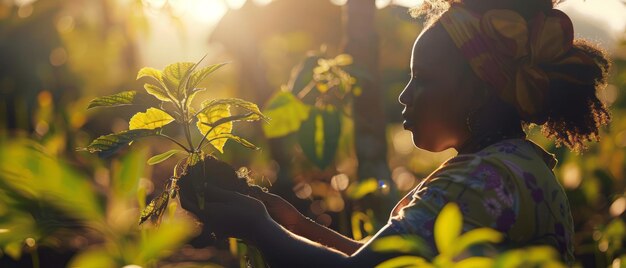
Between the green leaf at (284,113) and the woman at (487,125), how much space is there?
2.83 feet

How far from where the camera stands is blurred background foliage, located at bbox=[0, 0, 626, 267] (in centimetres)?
127

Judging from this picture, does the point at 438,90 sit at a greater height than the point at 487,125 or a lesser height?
greater

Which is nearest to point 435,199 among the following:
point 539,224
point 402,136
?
point 539,224

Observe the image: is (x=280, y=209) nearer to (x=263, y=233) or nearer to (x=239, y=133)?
(x=263, y=233)

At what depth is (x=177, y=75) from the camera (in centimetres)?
168

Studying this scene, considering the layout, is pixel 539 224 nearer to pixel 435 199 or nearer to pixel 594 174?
pixel 435 199

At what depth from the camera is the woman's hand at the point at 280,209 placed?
195 cm

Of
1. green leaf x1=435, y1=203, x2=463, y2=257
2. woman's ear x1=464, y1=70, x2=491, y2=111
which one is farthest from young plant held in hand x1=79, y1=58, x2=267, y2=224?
green leaf x1=435, y1=203, x2=463, y2=257

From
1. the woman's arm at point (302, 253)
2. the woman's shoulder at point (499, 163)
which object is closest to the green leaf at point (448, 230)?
the woman's arm at point (302, 253)

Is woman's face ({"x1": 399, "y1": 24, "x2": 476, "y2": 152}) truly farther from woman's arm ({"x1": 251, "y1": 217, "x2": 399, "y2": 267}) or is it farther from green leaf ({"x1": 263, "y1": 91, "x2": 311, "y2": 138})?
green leaf ({"x1": 263, "y1": 91, "x2": 311, "y2": 138})

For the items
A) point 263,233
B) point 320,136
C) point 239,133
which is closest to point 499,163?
point 263,233

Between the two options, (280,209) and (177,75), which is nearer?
(177,75)

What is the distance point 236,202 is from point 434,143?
538 millimetres

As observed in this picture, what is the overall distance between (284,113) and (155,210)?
48.8 inches
